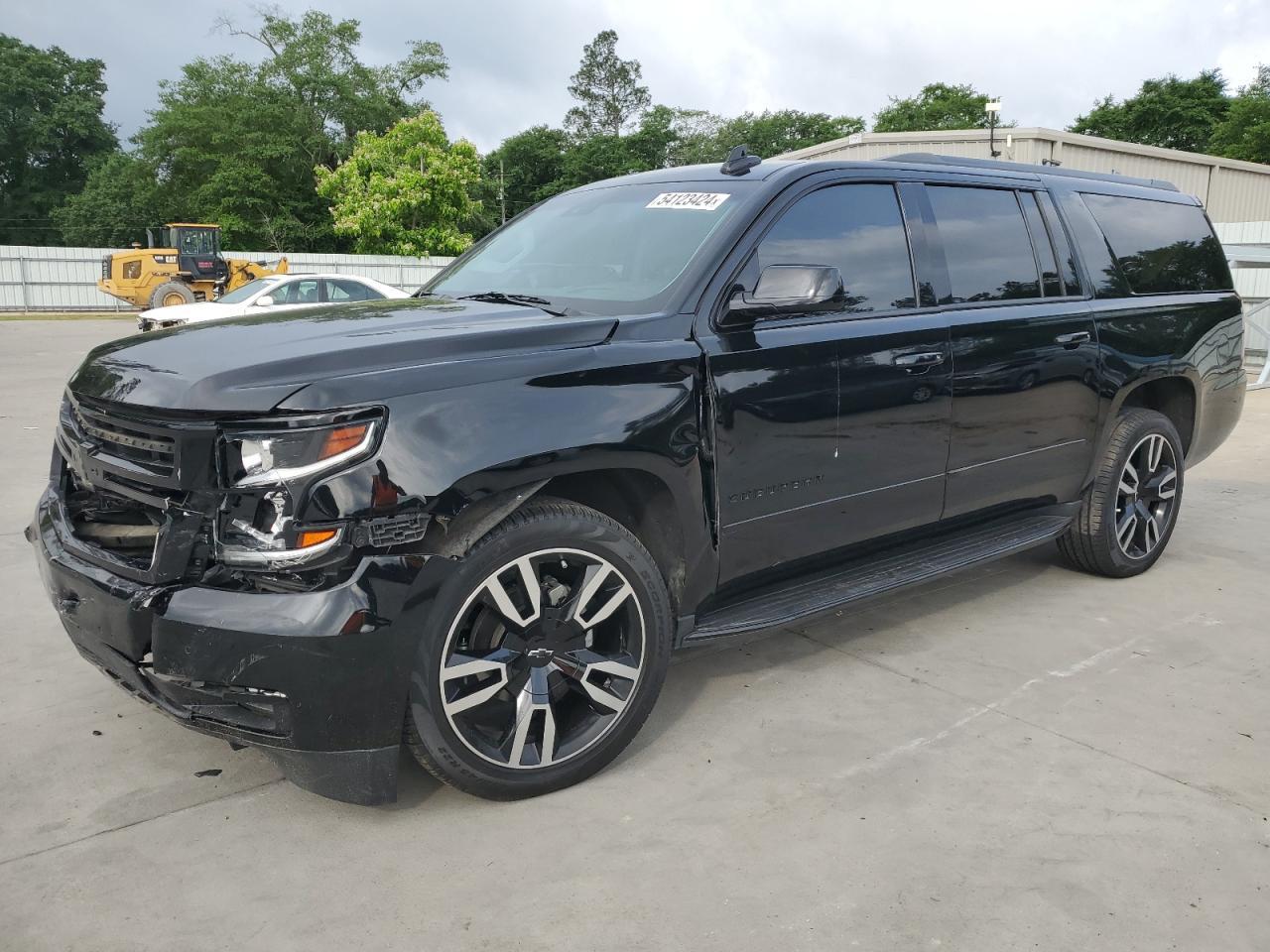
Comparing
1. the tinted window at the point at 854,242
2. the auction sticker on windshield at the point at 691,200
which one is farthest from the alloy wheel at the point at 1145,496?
the auction sticker on windshield at the point at 691,200

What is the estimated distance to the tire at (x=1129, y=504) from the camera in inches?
193

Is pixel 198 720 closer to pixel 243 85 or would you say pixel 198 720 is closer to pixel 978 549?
pixel 978 549

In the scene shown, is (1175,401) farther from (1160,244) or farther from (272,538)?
(272,538)

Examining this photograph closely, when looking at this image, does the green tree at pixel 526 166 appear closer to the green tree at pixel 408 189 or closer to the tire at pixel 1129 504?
the green tree at pixel 408 189

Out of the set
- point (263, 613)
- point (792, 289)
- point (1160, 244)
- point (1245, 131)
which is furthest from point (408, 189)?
point (1245, 131)

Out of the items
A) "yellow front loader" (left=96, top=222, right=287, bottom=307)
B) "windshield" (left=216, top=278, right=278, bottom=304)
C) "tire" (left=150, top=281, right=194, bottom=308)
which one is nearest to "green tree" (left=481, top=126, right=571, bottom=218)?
"yellow front loader" (left=96, top=222, right=287, bottom=307)

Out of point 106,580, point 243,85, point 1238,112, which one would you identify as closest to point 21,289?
point 243,85

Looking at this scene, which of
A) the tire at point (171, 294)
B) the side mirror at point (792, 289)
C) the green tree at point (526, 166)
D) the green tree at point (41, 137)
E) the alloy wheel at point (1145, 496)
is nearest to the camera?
the side mirror at point (792, 289)

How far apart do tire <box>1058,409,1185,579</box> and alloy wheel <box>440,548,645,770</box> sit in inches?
112

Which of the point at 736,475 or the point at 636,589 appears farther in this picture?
the point at 736,475

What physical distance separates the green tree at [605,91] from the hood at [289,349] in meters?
87.2

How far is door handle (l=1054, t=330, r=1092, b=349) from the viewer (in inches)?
174

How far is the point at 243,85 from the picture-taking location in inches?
2127

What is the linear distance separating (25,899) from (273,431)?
126cm
